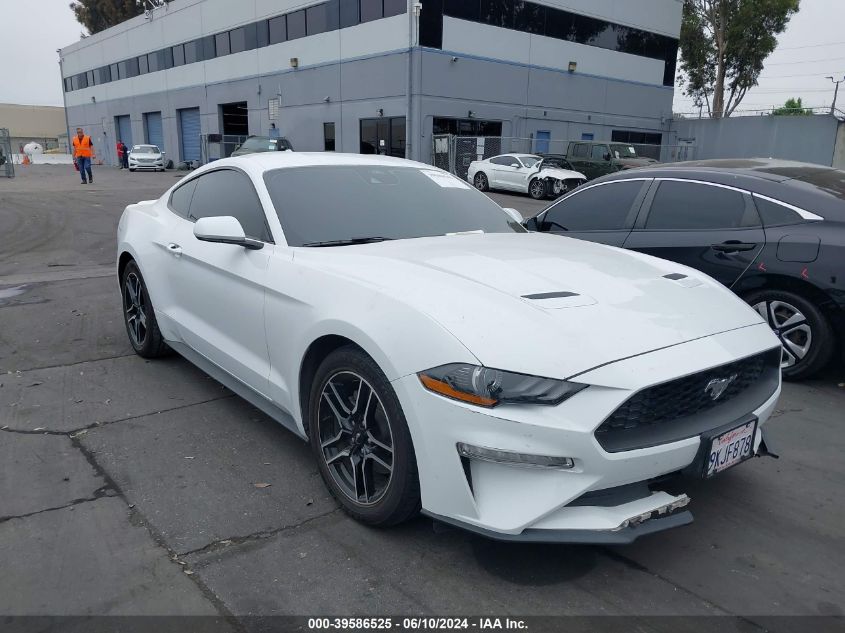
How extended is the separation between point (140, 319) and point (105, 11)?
65.7 metres

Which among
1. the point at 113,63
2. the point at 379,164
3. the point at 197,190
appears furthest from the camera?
the point at 113,63

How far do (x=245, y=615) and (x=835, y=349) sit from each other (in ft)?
14.3

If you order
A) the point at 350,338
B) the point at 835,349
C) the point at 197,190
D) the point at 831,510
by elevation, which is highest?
the point at 197,190

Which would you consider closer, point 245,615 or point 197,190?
point 245,615

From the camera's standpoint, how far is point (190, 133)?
40281 millimetres

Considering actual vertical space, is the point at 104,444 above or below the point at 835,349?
below

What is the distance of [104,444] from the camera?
12.3 feet

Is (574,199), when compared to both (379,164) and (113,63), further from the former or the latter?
(113,63)

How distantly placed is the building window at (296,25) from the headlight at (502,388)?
31.0 m

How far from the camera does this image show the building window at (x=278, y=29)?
31.0m

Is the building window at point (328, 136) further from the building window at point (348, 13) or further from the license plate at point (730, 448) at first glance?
the license plate at point (730, 448)

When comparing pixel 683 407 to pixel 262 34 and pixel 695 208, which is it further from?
pixel 262 34

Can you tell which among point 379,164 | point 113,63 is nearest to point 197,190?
point 379,164

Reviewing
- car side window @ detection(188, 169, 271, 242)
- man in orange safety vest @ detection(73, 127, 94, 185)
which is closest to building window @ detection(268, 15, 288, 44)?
man in orange safety vest @ detection(73, 127, 94, 185)
